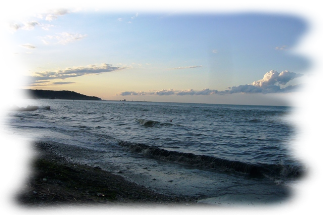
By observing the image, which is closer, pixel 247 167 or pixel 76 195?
pixel 76 195

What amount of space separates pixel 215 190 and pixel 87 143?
1054cm

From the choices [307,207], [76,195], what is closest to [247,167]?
[307,207]

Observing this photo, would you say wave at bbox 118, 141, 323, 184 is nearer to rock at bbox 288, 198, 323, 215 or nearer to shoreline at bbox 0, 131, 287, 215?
shoreline at bbox 0, 131, 287, 215

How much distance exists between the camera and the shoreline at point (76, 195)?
499 centimetres

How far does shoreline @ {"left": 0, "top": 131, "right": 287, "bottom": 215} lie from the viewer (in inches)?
196

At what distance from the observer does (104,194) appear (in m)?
6.65

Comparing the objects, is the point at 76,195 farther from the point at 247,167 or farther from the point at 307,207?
the point at 247,167

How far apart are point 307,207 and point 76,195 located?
5.34m

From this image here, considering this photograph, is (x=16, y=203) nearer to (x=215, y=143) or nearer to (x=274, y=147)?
(x=215, y=143)

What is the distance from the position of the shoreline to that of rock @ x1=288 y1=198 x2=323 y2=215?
3.15 feet

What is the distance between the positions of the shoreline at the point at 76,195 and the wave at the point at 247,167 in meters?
4.42

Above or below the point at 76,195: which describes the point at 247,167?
below

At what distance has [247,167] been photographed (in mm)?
11172

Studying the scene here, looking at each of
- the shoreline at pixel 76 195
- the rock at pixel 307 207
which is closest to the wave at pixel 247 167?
the shoreline at pixel 76 195
